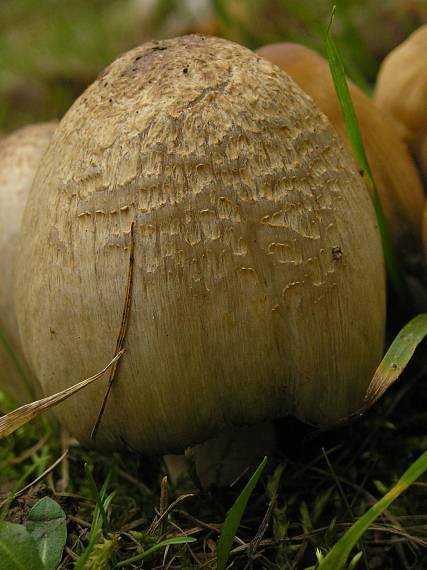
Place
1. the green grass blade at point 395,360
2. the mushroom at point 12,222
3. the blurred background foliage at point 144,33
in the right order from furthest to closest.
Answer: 1. the blurred background foliage at point 144,33
2. the mushroom at point 12,222
3. the green grass blade at point 395,360

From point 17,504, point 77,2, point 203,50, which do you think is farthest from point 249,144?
point 77,2

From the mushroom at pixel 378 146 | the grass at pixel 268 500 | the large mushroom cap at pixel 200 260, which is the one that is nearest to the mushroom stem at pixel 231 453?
the grass at pixel 268 500

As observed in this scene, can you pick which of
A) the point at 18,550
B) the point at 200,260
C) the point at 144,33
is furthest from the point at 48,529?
the point at 144,33

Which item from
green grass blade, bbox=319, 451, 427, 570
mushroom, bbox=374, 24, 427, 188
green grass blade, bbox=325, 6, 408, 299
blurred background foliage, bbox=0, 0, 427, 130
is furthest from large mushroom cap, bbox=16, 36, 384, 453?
blurred background foliage, bbox=0, 0, 427, 130

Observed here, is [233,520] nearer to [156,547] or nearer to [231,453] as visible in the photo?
[156,547]

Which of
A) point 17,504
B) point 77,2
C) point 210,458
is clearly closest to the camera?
point 17,504

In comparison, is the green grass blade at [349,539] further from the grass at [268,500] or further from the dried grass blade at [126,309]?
the dried grass blade at [126,309]

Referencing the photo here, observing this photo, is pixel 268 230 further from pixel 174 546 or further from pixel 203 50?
pixel 174 546
